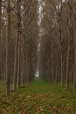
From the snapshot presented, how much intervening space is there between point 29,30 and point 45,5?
3.77 m

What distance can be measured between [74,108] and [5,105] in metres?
2.86

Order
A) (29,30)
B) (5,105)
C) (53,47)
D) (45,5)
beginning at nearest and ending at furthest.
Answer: (5,105), (45,5), (29,30), (53,47)

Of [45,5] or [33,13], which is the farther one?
[45,5]

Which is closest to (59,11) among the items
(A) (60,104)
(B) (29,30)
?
(B) (29,30)

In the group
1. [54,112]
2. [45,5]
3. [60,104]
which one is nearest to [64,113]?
[54,112]

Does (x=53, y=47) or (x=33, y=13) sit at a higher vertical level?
(x=33, y=13)

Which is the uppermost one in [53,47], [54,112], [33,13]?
[33,13]

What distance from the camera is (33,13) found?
2478 centimetres

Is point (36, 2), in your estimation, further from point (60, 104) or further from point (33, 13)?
point (60, 104)

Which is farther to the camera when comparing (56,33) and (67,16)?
(56,33)

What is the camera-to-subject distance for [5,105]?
34.1ft

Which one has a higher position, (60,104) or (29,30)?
(29,30)

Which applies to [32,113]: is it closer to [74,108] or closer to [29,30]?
[74,108]

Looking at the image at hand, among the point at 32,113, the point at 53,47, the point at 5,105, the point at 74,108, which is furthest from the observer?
the point at 53,47
